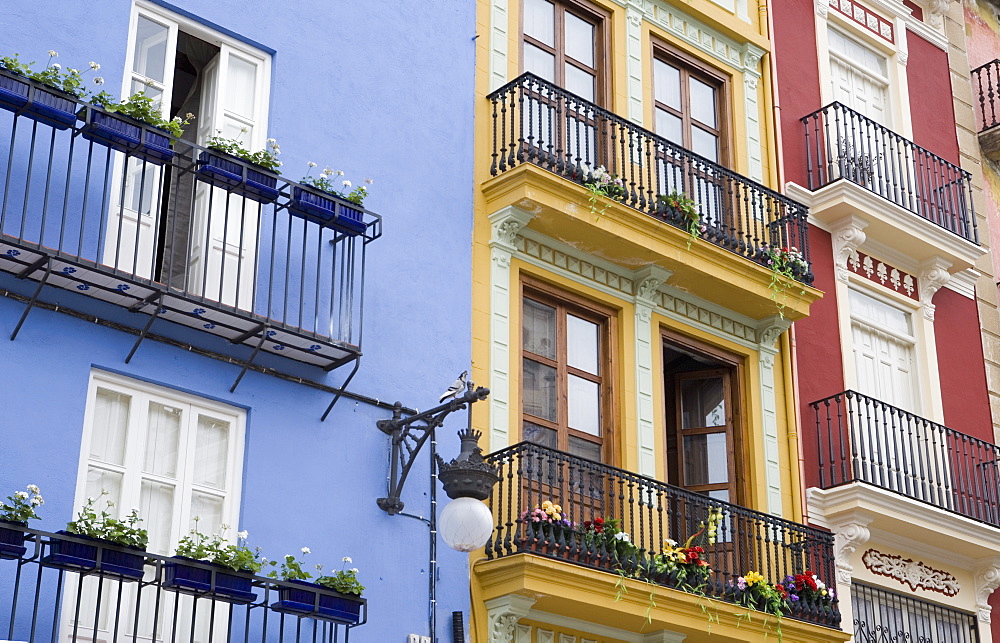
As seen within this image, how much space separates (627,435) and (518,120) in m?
3.02

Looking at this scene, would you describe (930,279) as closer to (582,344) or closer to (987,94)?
(987,94)

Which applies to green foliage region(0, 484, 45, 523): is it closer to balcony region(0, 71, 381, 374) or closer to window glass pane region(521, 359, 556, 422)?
balcony region(0, 71, 381, 374)

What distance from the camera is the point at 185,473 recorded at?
1040 centimetres

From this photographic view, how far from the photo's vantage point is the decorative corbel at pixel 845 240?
16219 mm

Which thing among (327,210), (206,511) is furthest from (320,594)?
(327,210)

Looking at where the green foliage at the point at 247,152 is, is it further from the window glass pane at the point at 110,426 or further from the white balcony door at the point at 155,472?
the window glass pane at the point at 110,426

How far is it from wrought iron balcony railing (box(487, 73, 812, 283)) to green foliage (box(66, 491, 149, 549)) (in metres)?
5.24

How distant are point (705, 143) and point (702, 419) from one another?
3008 millimetres

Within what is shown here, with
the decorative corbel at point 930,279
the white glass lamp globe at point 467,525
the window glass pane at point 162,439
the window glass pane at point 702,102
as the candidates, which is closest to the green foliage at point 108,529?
the window glass pane at point 162,439

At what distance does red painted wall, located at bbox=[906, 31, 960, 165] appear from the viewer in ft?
60.5

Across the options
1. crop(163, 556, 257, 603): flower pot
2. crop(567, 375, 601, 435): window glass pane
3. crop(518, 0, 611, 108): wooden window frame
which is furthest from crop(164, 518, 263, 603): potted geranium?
crop(518, 0, 611, 108): wooden window frame

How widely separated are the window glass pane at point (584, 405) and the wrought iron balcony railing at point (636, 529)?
473 mm

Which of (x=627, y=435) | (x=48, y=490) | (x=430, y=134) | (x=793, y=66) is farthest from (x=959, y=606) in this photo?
(x=48, y=490)

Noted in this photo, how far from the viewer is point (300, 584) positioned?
1009 cm
